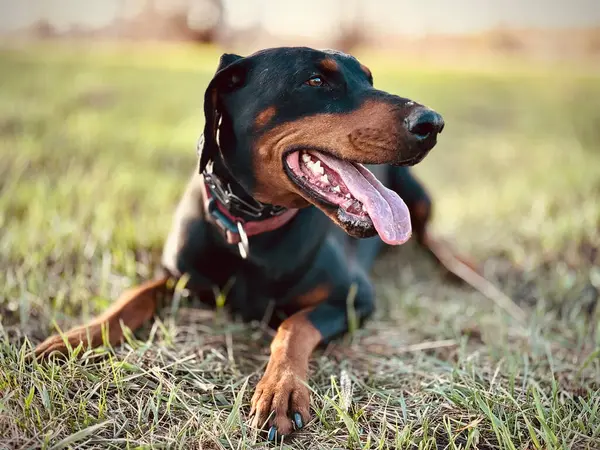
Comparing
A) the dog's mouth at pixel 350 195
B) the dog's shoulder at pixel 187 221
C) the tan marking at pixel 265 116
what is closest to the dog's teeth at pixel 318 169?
the dog's mouth at pixel 350 195

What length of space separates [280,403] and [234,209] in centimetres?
90

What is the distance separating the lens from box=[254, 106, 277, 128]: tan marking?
101 inches

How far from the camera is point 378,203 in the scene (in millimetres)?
2547

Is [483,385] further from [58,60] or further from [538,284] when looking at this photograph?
[58,60]

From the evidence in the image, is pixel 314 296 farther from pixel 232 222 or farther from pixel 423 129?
pixel 423 129

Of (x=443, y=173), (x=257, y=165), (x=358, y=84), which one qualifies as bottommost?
(x=443, y=173)

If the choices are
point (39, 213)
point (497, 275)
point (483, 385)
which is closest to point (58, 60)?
point (39, 213)

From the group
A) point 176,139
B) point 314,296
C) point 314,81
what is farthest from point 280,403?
point 176,139

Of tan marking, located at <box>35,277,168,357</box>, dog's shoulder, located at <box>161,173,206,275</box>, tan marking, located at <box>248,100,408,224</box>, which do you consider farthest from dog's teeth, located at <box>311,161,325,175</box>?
tan marking, located at <box>35,277,168,357</box>

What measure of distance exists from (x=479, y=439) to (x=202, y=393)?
3.44 feet

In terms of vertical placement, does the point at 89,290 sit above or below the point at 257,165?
below

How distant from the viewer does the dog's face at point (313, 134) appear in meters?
2.41

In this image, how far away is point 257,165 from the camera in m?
2.60

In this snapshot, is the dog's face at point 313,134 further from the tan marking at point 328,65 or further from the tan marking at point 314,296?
the tan marking at point 314,296
